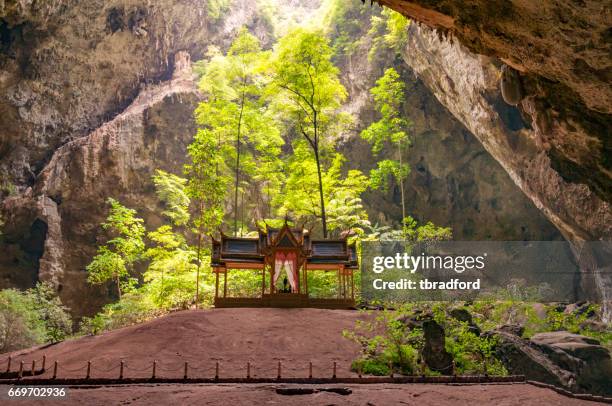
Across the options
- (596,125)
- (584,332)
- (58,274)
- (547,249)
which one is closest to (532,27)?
(596,125)

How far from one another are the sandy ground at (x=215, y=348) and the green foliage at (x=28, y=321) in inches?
122

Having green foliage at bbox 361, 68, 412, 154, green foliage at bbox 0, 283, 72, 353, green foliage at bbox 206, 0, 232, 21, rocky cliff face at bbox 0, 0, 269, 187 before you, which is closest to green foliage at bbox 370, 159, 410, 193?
green foliage at bbox 361, 68, 412, 154

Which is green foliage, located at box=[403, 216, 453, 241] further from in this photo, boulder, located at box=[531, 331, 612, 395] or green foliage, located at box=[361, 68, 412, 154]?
boulder, located at box=[531, 331, 612, 395]

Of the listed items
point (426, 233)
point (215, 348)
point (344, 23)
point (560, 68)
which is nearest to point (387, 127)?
point (426, 233)

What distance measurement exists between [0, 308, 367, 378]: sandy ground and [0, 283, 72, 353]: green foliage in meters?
3.09

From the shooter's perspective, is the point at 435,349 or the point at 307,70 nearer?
the point at 435,349

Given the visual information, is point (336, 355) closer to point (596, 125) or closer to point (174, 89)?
point (596, 125)

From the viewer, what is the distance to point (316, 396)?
7.55 m

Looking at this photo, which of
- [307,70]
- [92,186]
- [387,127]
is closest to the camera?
[307,70]

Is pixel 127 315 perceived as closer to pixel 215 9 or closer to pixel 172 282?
pixel 172 282

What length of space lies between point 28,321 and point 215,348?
31.5 feet

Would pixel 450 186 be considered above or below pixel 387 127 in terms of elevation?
below

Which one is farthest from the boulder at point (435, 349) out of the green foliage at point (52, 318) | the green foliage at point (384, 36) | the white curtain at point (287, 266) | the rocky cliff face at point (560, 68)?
the green foliage at point (384, 36)

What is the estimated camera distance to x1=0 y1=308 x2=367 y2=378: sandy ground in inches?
401
